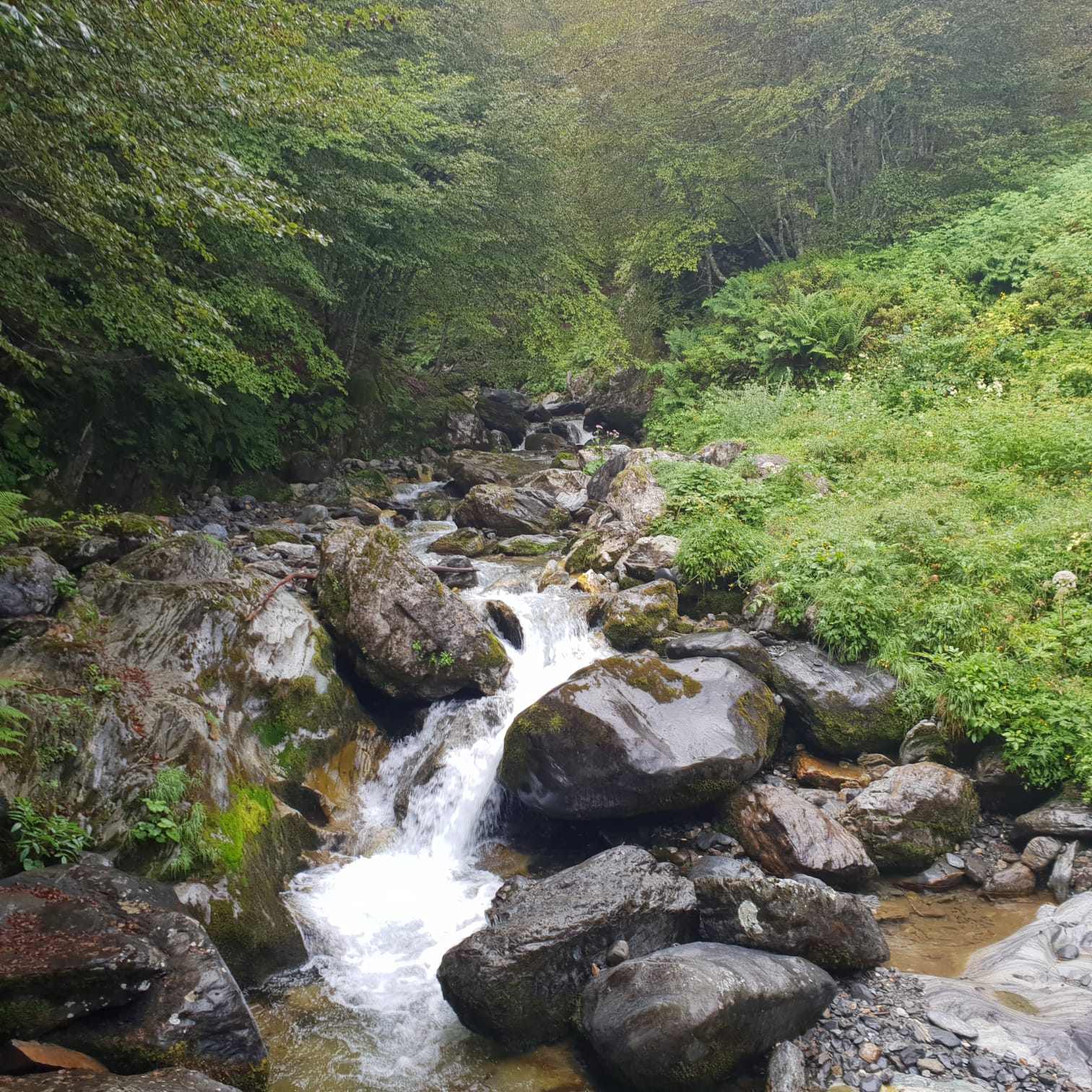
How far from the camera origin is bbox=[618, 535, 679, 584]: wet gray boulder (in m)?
9.91

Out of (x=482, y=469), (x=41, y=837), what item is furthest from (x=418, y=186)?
(x=41, y=837)

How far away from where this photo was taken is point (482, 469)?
54.7ft

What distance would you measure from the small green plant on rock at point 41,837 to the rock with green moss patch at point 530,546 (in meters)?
8.20

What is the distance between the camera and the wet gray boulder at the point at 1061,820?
5.55 meters

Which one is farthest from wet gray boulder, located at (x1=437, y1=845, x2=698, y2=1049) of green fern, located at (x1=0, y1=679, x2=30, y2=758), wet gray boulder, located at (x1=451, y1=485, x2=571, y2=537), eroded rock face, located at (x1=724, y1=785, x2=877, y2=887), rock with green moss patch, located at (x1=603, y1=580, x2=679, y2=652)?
wet gray boulder, located at (x1=451, y1=485, x2=571, y2=537)

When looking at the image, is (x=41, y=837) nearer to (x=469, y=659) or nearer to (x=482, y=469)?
(x=469, y=659)

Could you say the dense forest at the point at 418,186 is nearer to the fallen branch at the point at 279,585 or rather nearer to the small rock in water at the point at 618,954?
the fallen branch at the point at 279,585

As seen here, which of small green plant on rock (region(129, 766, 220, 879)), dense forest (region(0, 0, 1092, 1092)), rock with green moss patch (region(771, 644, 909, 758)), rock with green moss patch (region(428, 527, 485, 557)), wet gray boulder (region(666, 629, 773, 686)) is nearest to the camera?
dense forest (region(0, 0, 1092, 1092))

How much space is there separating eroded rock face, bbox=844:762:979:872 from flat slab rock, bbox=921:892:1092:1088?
88cm

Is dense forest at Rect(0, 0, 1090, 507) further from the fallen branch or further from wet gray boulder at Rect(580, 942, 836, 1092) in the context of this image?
wet gray boulder at Rect(580, 942, 836, 1092)

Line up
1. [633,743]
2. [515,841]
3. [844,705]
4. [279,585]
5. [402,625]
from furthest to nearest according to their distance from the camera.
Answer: [402,625] → [279,585] → [844,705] → [515,841] → [633,743]

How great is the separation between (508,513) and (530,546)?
1284 mm

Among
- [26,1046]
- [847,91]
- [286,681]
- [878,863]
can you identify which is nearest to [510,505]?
[286,681]

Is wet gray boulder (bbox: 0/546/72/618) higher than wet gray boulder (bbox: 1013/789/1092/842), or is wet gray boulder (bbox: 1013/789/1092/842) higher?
wet gray boulder (bbox: 0/546/72/618)
